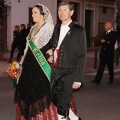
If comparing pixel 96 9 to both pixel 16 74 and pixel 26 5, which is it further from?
pixel 16 74

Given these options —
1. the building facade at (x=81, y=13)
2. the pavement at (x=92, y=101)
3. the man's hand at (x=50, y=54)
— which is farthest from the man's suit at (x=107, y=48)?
the building facade at (x=81, y=13)

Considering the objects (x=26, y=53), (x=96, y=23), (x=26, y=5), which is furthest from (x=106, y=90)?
(x=96, y=23)

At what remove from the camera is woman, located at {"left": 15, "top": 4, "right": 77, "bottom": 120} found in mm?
5328

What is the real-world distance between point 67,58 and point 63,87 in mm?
347

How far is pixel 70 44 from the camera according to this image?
493cm

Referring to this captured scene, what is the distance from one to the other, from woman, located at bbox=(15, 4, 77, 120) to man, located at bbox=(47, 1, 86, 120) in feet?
1.07

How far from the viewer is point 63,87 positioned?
4.97 metres

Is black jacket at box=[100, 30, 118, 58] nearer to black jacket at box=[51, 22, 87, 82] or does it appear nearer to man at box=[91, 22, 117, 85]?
man at box=[91, 22, 117, 85]

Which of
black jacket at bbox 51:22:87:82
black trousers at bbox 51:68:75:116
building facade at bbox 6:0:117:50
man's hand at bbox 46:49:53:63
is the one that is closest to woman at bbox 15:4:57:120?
man's hand at bbox 46:49:53:63

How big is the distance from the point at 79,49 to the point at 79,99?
14.1 ft

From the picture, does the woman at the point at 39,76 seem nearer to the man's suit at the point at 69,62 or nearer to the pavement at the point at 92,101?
the man's suit at the point at 69,62

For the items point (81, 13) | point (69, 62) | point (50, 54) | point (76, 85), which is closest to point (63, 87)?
point (76, 85)

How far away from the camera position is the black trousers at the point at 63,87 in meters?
4.96

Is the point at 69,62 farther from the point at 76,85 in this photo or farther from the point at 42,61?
the point at 42,61
